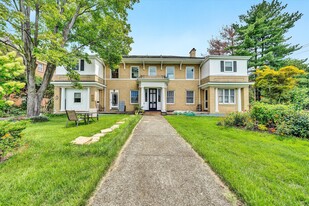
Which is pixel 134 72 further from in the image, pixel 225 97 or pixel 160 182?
pixel 160 182

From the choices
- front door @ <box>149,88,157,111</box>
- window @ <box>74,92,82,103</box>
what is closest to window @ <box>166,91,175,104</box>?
front door @ <box>149,88,157,111</box>

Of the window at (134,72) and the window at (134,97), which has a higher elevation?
the window at (134,72)

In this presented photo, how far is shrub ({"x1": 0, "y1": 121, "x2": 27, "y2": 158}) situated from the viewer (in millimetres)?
3551

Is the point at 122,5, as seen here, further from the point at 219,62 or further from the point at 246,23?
the point at 246,23

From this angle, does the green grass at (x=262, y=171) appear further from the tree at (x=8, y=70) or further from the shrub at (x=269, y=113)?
the tree at (x=8, y=70)

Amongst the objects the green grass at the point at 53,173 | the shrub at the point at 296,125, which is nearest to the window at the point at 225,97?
the shrub at the point at 296,125

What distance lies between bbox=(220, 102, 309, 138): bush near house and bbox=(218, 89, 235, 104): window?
833 centimetres

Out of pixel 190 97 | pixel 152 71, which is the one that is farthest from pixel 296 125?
pixel 152 71

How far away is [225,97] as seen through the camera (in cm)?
1709

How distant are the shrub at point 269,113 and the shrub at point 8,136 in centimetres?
1039

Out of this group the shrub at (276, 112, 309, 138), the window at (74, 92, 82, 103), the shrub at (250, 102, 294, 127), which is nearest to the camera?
the shrub at (276, 112, 309, 138)

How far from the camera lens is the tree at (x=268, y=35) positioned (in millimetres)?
23328

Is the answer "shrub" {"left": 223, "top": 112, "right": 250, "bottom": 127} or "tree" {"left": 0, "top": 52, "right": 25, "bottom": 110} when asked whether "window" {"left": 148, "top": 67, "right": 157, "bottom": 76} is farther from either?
"tree" {"left": 0, "top": 52, "right": 25, "bottom": 110}

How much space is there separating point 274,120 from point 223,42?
28.1m
